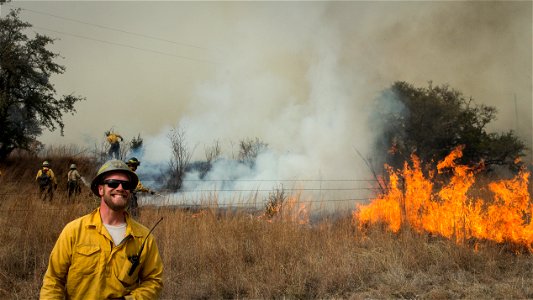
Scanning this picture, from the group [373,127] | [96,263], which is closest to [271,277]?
[96,263]

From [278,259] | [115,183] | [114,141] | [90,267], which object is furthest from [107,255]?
[114,141]

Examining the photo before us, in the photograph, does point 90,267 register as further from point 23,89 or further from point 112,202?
point 23,89

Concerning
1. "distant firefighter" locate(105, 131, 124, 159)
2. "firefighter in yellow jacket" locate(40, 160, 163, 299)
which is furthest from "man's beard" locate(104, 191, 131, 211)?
"distant firefighter" locate(105, 131, 124, 159)

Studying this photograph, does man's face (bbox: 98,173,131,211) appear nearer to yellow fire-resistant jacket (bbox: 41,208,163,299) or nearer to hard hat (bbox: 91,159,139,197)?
hard hat (bbox: 91,159,139,197)

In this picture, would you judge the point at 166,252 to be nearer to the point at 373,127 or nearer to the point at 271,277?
the point at 271,277

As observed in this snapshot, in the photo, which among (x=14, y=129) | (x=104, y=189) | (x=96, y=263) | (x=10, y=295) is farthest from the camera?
(x=14, y=129)

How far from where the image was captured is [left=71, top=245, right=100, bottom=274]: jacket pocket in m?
2.47

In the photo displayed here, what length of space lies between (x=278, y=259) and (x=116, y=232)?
472 cm

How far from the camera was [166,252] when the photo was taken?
676cm

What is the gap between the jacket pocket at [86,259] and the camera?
2.47 m

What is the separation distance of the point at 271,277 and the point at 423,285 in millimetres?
2466

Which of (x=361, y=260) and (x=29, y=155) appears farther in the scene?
(x=29, y=155)

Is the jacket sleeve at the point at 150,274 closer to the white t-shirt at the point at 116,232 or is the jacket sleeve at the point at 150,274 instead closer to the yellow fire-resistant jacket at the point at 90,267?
the yellow fire-resistant jacket at the point at 90,267

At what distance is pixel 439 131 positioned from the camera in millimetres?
23891
